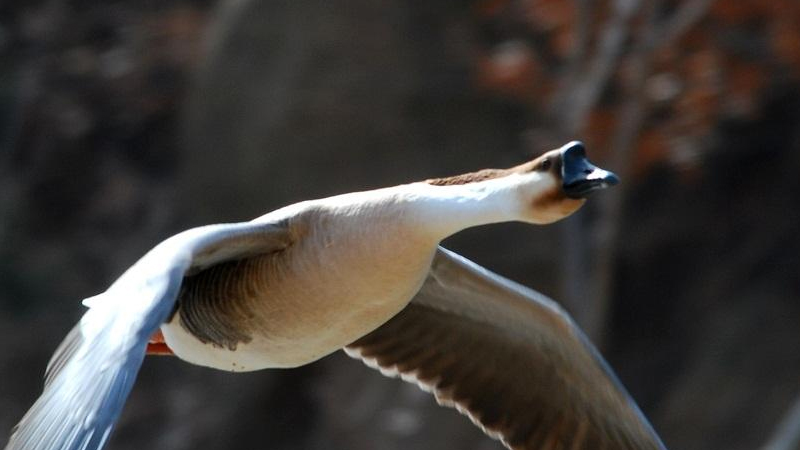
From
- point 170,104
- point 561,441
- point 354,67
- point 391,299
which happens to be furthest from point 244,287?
point 170,104

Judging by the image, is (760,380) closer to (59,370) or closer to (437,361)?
(437,361)

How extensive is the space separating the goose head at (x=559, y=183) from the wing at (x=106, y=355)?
2.91 ft

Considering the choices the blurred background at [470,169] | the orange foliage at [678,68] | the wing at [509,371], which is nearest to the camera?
the wing at [509,371]

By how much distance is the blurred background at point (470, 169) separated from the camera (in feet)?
28.0

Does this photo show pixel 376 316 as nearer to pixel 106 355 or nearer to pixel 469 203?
pixel 469 203

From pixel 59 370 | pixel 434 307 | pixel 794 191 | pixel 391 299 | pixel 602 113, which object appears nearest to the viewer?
pixel 59 370

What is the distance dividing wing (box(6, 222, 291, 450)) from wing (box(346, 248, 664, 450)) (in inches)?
48.6

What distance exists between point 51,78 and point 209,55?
2.04 m

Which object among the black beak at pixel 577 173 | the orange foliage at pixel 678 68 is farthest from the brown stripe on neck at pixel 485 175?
the orange foliage at pixel 678 68

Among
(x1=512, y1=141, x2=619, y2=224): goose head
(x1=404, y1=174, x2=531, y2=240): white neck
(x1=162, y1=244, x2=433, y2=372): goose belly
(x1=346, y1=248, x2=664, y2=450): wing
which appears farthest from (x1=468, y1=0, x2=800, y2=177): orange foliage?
(x1=512, y1=141, x2=619, y2=224): goose head

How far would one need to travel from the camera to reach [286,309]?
480 centimetres

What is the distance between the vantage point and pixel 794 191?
10.2m

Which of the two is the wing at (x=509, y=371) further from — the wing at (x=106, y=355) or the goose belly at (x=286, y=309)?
the wing at (x=106, y=355)

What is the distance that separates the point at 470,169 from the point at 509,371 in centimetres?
358
